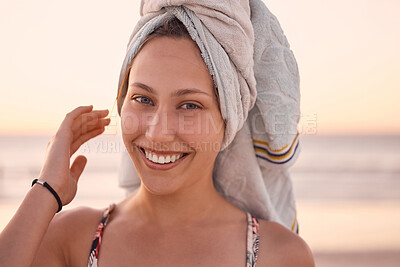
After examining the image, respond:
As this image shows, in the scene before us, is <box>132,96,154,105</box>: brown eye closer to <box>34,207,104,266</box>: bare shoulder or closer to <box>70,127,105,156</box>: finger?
<box>70,127,105,156</box>: finger

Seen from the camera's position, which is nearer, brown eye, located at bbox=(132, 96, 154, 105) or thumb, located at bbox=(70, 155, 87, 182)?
brown eye, located at bbox=(132, 96, 154, 105)

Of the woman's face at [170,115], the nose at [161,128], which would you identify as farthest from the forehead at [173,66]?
the nose at [161,128]

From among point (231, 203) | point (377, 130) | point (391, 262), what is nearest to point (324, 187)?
point (391, 262)

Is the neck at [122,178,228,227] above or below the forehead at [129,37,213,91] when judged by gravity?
below

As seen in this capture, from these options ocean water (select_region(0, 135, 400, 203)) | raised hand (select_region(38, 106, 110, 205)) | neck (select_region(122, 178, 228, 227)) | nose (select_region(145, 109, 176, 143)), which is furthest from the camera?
ocean water (select_region(0, 135, 400, 203))

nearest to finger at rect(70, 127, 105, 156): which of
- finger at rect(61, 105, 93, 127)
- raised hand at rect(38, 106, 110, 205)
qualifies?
raised hand at rect(38, 106, 110, 205)

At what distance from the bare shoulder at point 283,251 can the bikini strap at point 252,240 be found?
2 centimetres

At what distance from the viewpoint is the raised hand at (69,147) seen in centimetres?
180

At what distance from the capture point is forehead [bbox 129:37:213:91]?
68.0 inches

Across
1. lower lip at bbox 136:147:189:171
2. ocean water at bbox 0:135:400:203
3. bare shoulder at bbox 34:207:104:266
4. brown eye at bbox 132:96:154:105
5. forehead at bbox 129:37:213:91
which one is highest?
ocean water at bbox 0:135:400:203

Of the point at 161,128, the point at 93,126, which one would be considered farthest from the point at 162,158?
the point at 93,126

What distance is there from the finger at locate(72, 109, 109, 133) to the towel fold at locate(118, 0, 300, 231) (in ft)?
0.35

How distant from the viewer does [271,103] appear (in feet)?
6.63

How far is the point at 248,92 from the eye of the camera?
1927mm
